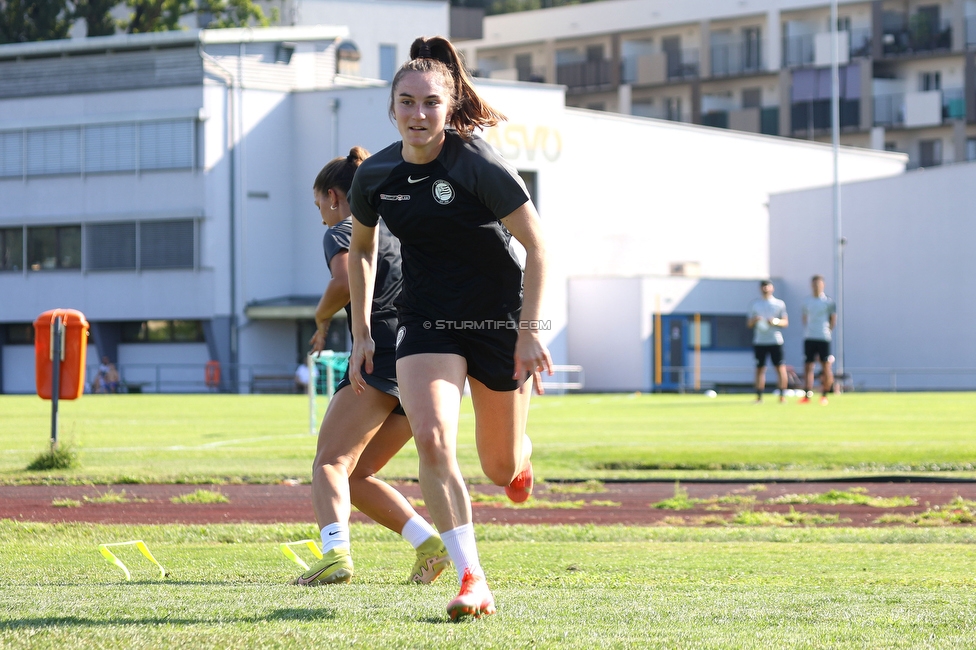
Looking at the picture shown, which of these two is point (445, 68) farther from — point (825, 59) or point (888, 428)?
point (825, 59)

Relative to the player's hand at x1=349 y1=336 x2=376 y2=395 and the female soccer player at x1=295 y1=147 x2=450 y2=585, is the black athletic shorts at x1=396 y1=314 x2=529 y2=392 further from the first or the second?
the female soccer player at x1=295 y1=147 x2=450 y2=585

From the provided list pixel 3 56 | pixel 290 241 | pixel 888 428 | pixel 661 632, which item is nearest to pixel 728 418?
pixel 888 428

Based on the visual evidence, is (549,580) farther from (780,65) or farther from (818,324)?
(780,65)

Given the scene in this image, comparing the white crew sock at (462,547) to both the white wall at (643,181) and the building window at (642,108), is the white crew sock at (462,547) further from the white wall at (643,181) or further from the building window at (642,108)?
the building window at (642,108)

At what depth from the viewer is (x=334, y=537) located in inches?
233

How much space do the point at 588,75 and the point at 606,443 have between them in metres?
55.1

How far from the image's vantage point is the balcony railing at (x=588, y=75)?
68.8 meters

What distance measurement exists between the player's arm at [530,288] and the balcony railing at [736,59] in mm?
62415

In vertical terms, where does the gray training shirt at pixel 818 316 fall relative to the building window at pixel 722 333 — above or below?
above

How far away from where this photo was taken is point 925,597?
530 centimetres

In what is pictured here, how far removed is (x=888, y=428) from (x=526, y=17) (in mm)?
55667

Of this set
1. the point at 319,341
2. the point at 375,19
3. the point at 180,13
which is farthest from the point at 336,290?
the point at 375,19

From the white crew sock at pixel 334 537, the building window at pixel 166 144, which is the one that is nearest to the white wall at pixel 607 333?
the building window at pixel 166 144

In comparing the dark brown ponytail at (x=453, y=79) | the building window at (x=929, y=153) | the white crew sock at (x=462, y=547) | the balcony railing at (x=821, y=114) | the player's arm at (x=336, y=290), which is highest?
the balcony railing at (x=821, y=114)
